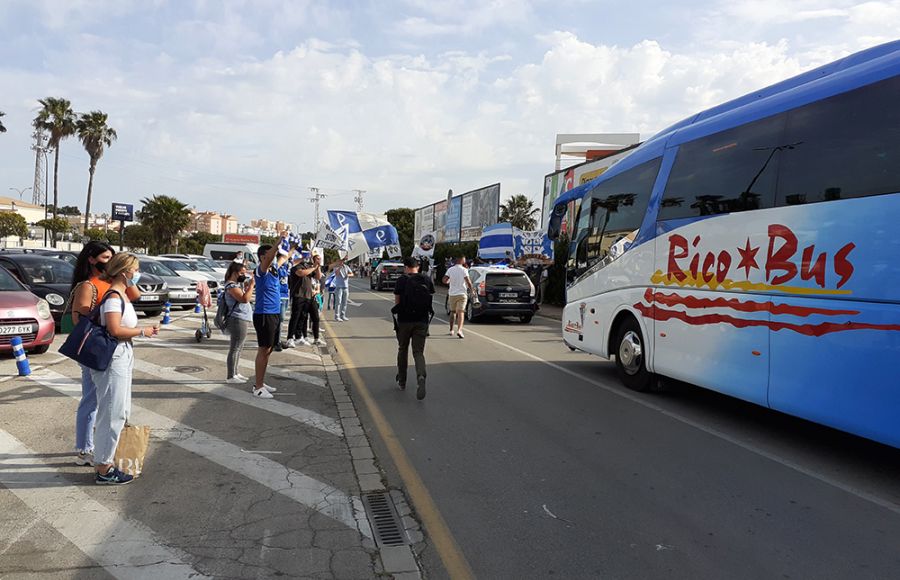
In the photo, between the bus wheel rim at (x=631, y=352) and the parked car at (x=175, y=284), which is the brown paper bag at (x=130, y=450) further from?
the parked car at (x=175, y=284)

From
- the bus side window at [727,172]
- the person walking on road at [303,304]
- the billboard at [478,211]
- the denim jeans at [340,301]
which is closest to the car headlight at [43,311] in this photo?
the person walking on road at [303,304]

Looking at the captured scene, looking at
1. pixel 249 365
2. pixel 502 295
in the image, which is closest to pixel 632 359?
pixel 249 365

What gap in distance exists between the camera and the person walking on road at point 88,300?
4.91m

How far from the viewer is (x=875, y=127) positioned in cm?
533

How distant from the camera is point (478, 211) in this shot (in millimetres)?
48781

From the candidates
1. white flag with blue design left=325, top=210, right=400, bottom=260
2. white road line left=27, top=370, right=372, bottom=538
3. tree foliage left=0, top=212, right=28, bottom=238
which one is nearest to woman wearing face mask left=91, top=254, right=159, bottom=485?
white road line left=27, top=370, right=372, bottom=538

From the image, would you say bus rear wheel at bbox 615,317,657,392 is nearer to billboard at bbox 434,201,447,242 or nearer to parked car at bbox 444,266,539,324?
parked car at bbox 444,266,539,324

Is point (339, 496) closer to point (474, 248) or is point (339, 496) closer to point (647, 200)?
point (647, 200)

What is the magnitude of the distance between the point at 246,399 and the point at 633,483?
480 centimetres

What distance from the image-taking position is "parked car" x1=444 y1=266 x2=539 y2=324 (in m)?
18.4

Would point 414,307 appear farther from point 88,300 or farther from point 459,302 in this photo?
point 459,302

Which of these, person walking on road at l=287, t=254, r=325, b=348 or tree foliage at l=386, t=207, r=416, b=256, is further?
tree foliage at l=386, t=207, r=416, b=256

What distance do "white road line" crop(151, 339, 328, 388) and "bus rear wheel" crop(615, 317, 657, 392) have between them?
424 cm

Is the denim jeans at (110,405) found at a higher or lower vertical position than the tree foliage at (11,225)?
lower
